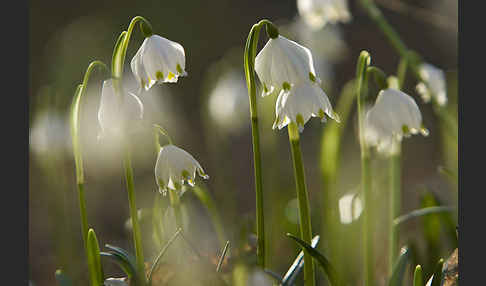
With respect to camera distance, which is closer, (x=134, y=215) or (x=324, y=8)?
(x=134, y=215)

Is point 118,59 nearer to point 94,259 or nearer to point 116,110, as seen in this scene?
point 116,110

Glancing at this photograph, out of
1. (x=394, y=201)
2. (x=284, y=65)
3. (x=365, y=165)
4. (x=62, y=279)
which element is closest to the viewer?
(x=284, y=65)

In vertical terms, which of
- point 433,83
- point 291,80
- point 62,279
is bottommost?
point 62,279

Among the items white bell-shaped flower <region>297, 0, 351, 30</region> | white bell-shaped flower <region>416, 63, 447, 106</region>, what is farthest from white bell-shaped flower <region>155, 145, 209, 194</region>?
white bell-shaped flower <region>416, 63, 447, 106</region>

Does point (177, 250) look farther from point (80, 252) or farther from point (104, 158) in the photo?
point (104, 158)

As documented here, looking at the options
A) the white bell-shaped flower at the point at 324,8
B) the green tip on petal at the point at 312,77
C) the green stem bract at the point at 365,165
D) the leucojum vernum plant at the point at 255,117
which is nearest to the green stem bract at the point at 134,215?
the leucojum vernum plant at the point at 255,117

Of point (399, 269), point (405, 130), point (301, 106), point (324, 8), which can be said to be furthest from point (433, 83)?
point (301, 106)

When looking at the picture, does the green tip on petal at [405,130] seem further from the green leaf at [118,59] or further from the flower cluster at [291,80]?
the green leaf at [118,59]
